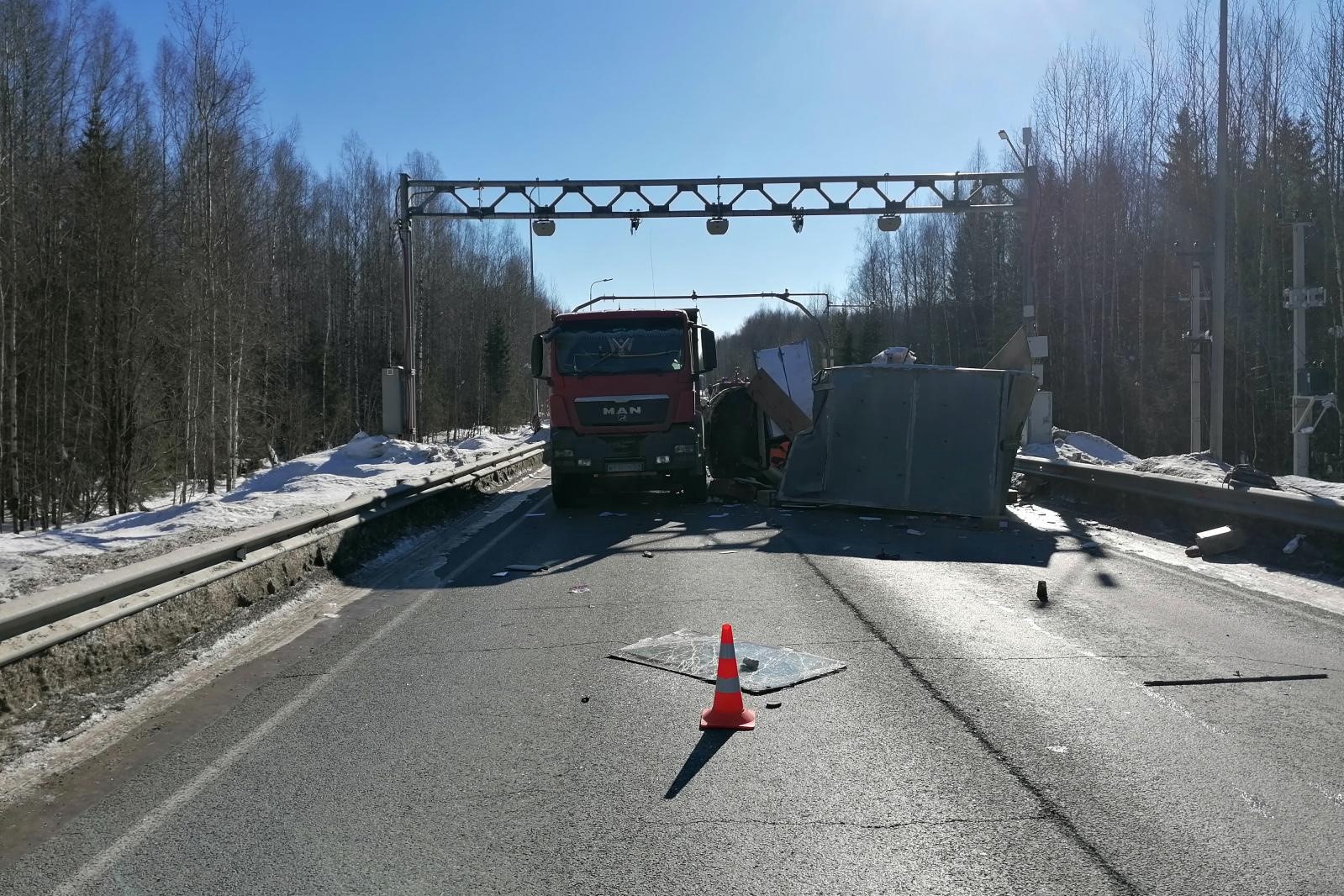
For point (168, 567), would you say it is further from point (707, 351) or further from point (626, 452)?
point (707, 351)

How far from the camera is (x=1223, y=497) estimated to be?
11.8 metres

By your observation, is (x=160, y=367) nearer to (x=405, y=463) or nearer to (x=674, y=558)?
(x=405, y=463)

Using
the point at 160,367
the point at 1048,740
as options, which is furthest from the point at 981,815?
the point at 160,367

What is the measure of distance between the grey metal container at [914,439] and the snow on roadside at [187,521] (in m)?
7.27

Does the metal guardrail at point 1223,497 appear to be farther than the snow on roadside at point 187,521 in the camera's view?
Yes

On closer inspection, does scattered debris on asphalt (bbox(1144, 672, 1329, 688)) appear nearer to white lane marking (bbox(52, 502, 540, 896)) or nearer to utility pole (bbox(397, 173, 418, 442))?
white lane marking (bbox(52, 502, 540, 896))

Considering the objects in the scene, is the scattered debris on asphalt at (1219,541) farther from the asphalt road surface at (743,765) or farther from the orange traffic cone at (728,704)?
the orange traffic cone at (728,704)

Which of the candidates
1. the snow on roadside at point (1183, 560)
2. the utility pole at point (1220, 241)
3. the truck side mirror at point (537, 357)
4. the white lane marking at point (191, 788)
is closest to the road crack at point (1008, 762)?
the white lane marking at point (191, 788)

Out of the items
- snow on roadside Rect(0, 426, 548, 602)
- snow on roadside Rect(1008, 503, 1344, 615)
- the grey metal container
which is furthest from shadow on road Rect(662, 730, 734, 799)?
the grey metal container

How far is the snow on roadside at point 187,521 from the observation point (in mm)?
8625

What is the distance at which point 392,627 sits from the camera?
812cm

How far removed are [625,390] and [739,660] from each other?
32.8 ft

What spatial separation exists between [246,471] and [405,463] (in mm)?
20232

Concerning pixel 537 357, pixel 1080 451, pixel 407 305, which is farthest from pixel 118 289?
pixel 1080 451
